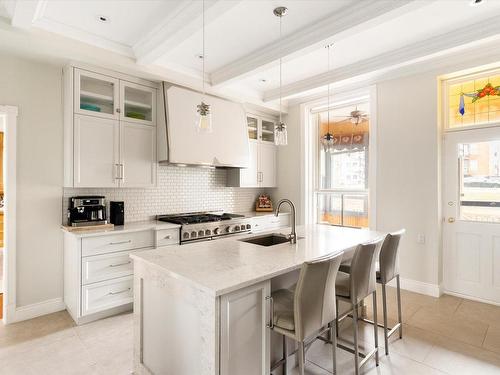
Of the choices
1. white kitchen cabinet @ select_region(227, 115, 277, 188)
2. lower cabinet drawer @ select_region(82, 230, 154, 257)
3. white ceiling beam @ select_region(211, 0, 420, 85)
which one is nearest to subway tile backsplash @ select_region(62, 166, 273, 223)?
white kitchen cabinet @ select_region(227, 115, 277, 188)

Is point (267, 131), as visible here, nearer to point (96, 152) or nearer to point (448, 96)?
point (448, 96)

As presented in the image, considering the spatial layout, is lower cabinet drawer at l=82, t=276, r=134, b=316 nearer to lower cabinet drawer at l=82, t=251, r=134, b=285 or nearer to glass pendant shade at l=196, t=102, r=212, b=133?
lower cabinet drawer at l=82, t=251, r=134, b=285

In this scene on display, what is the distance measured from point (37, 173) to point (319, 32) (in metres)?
3.29

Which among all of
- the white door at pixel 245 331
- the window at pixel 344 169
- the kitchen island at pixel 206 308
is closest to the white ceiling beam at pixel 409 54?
the window at pixel 344 169

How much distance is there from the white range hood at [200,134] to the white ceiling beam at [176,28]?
681 mm

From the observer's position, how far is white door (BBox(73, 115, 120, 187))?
3258 millimetres

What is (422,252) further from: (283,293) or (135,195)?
(135,195)

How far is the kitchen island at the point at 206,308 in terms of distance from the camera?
1.58 m

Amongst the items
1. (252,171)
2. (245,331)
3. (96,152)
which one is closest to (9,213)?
(96,152)

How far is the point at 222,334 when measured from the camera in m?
1.58

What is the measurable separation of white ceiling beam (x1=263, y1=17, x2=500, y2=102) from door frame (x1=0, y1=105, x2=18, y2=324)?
3629mm

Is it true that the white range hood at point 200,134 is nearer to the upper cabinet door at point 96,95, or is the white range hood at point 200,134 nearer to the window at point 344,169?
the upper cabinet door at point 96,95

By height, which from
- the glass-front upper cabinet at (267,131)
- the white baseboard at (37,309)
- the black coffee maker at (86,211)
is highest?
the glass-front upper cabinet at (267,131)

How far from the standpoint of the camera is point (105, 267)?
318cm
